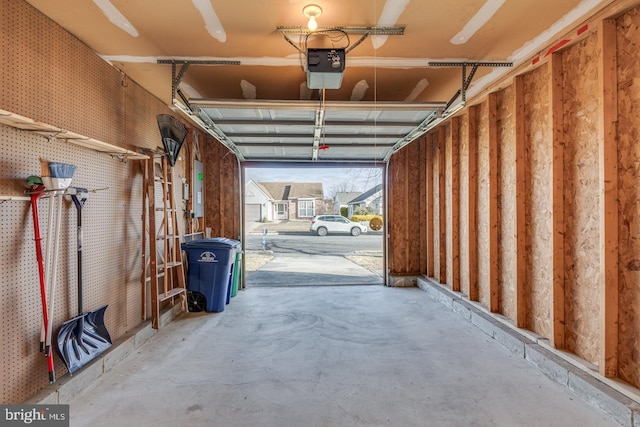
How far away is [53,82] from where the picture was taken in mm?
2295

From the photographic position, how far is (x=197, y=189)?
5.34 metres

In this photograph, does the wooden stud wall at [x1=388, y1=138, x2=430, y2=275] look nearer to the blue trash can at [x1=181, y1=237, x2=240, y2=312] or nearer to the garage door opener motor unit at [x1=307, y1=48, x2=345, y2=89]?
the blue trash can at [x1=181, y1=237, x2=240, y2=312]

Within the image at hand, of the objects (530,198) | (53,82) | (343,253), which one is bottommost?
(343,253)

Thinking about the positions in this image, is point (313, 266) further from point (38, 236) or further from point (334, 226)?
point (334, 226)

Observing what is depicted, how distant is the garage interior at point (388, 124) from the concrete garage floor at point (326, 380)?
17 cm

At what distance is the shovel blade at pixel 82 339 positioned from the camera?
7.72 ft

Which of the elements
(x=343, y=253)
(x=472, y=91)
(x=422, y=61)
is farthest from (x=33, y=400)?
(x=343, y=253)

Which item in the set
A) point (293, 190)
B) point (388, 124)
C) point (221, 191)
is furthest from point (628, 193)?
point (293, 190)

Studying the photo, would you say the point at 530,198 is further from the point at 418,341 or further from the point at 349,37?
the point at 349,37

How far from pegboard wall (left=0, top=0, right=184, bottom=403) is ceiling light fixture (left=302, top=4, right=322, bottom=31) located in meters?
1.85

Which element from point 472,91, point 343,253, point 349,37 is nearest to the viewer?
point 349,37

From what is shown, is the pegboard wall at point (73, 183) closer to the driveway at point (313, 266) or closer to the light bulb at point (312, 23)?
the light bulb at point (312, 23)

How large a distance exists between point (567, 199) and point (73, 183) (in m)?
4.15

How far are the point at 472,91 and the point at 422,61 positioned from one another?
115 cm
